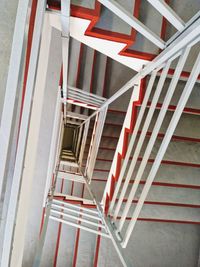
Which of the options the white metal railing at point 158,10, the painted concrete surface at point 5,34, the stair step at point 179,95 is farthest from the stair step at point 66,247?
the painted concrete surface at point 5,34

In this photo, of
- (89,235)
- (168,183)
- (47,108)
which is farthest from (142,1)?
(89,235)

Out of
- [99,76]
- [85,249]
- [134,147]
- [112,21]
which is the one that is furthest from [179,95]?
[85,249]

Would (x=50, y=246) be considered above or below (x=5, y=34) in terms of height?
below

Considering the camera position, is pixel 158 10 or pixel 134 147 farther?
pixel 134 147

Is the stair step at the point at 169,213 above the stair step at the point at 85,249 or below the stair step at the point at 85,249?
above

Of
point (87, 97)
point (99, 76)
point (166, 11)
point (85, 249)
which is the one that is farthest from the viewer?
point (85, 249)

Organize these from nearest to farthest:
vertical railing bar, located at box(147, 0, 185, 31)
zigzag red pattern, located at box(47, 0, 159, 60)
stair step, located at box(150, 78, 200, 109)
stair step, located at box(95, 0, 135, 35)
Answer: vertical railing bar, located at box(147, 0, 185, 31), zigzag red pattern, located at box(47, 0, 159, 60), stair step, located at box(95, 0, 135, 35), stair step, located at box(150, 78, 200, 109)

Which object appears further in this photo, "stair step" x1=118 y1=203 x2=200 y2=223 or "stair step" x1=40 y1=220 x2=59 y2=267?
"stair step" x1=40 y1=220 x2=59 y2=267

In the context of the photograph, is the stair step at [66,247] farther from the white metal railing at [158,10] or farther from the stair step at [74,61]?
the white metal railing at [158,10]

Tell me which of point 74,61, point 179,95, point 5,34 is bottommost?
point 5,34

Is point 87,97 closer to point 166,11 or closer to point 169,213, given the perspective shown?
point 169,213

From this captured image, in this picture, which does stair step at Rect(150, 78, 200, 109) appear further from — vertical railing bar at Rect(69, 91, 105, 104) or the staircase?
vertical railing bar at Rect(69, 91, 105, 104)

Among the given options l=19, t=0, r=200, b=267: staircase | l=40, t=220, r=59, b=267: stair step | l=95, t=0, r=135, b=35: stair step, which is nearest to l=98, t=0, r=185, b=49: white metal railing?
l=19, t=0, r=200, b=267: staircase

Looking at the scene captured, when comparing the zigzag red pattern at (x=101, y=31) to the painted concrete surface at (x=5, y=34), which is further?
the zigzag red pattern at (x=101, y=31)
